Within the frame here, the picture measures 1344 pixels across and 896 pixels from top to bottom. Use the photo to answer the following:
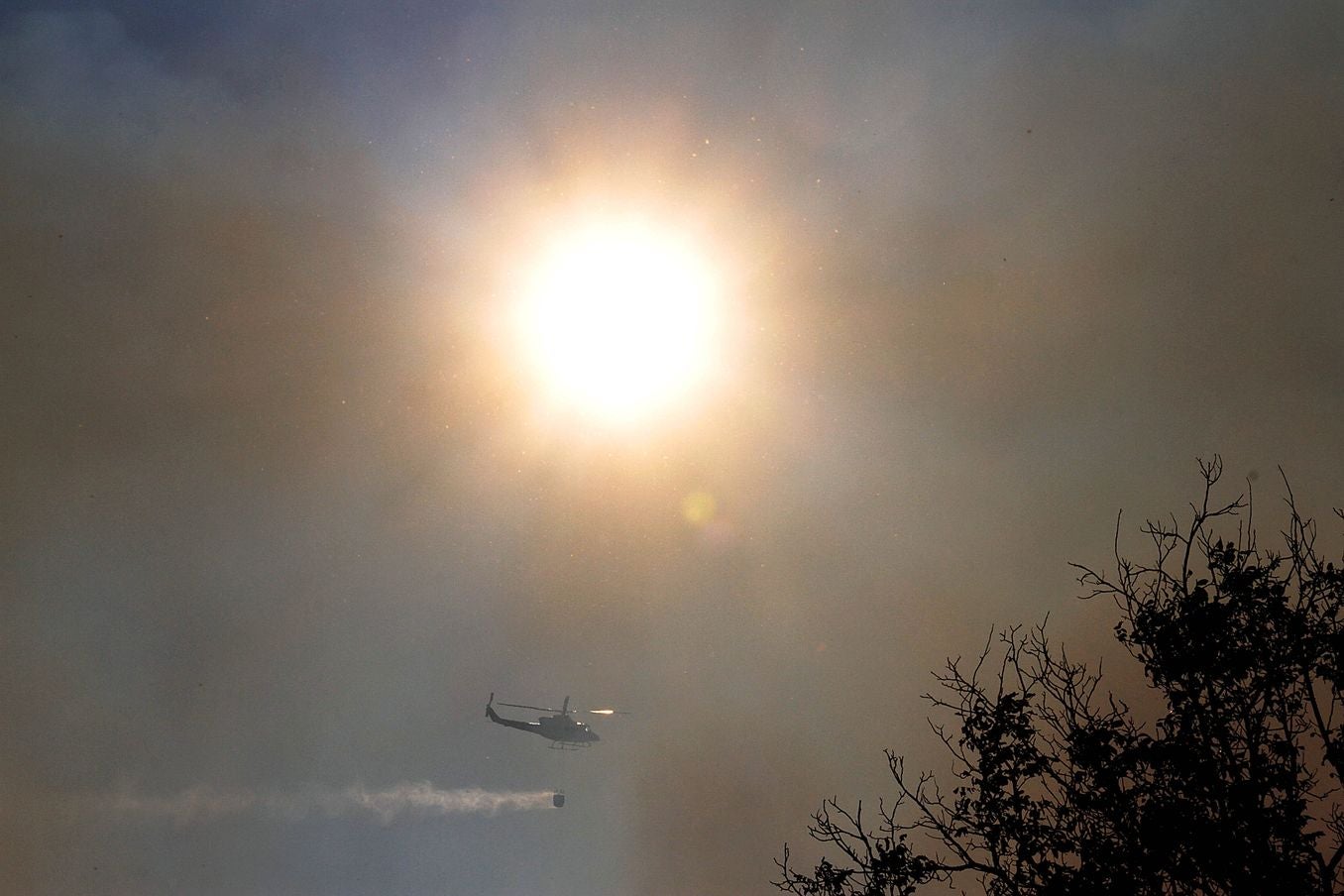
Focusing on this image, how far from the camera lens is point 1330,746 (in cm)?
991

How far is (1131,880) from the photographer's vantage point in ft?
32.7

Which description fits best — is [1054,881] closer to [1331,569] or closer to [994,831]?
[994,831]

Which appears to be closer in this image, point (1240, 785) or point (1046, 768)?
point (1240, 785)

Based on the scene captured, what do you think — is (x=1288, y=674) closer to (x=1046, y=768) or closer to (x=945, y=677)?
(x=1046, y=768)

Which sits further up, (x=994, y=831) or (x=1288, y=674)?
(x=1288, y=674)

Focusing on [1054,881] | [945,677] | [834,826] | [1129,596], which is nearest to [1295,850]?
[1054,881]

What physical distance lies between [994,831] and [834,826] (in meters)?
1.99

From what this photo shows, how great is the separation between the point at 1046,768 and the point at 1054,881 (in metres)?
1.19

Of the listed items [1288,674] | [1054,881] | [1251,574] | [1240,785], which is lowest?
[1054,881]

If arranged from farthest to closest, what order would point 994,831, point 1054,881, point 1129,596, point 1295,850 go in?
point 1129,596 < point 994,831 < point 1054,881 < point 1295,850

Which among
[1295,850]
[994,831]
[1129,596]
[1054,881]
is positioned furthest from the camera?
[1129,596]

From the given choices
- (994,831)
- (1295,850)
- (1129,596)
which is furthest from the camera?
(1129,596)

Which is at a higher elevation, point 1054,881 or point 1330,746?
point 1330,746

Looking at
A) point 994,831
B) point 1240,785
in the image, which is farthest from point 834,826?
point 1240,785
